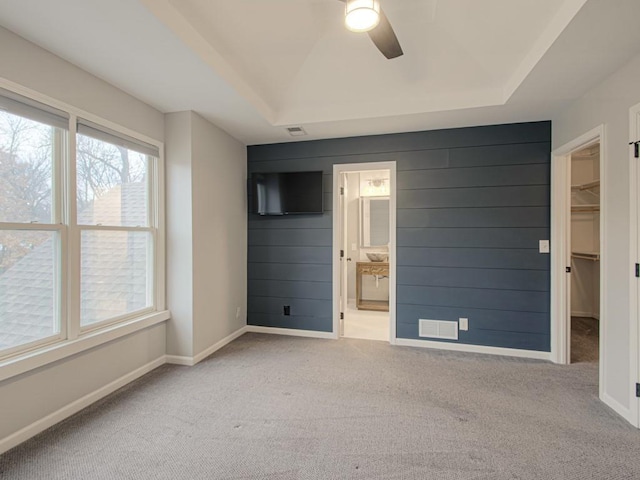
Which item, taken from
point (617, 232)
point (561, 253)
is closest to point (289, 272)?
point (561, 253)

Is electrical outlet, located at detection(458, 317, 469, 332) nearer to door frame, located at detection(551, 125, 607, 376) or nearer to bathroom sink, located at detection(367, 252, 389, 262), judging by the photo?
door frame, located at detection(551, 125, 607, 376)

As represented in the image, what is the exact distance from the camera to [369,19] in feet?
5.38

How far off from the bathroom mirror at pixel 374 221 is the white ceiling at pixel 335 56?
2212 millimetres

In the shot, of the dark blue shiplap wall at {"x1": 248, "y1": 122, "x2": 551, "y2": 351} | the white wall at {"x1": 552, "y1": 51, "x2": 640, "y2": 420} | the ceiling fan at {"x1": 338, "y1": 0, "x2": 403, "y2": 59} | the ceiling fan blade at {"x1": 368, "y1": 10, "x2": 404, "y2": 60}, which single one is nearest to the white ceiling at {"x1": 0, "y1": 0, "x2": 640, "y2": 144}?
the white wall at {"x1": 552, "y1": 51, "x2": 640, "y2": 420}

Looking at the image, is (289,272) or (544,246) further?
(289,272)

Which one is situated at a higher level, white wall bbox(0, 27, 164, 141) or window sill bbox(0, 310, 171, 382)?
white wall bbox(0, 27, 164, 141)

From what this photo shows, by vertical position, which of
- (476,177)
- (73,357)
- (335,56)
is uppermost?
(335,56)

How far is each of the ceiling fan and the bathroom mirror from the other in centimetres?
395

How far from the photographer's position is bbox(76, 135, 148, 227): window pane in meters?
2.46

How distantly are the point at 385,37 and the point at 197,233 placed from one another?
2.43 m

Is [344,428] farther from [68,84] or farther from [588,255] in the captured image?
[588,255]

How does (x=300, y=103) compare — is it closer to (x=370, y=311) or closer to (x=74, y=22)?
(x=74, y=22)

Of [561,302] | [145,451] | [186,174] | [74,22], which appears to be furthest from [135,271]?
[561,302]

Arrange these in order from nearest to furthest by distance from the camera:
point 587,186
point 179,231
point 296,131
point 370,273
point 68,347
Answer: point 68,347 < point 179,231 < point 296,131 < point 587,186 < point 370,273
